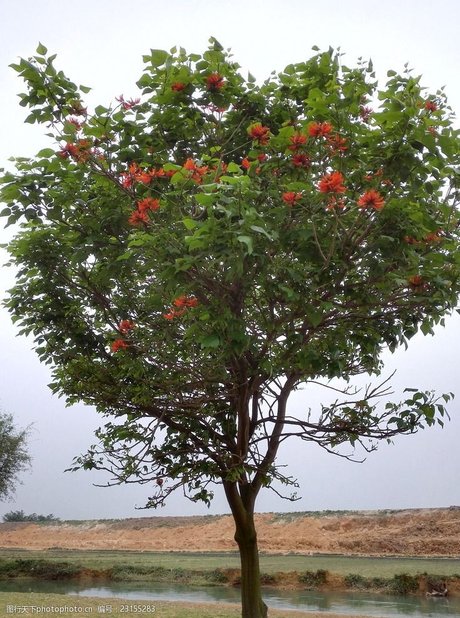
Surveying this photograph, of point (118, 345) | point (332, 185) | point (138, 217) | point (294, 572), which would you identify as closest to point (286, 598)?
point (294, 572)

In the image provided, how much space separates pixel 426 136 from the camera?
5891 millimetres

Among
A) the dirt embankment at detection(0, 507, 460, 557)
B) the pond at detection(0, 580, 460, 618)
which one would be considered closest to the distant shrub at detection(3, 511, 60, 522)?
the dirt embankment at detection(0, 507, 460, 557)

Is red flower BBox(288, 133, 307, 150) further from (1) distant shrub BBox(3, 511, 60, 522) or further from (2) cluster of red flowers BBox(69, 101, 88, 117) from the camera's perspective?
(1) distant shrub BBox(3, 511, 60, 522)

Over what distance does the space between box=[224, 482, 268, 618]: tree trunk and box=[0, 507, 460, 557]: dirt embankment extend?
76.2ft

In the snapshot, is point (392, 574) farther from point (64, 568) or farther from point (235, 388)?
point (235, 388)

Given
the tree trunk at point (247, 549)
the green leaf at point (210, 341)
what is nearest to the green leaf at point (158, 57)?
the green leaf at point (210, 341)

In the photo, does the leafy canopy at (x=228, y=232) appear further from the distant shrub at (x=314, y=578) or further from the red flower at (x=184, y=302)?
the distant shrub at (x=314, y=578)

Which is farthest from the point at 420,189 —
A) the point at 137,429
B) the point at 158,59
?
the point at 137,429

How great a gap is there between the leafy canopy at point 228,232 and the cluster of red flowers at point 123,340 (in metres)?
0.05

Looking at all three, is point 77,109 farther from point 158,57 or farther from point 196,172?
point 196,172

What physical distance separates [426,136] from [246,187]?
1.76 m

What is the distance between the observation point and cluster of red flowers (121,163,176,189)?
657 centimetres

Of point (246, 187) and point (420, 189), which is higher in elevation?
point (420, 189)

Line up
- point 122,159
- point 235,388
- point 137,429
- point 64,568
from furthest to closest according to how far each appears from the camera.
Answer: point 64,568, point 137,429, point 235,388, point 122,159
